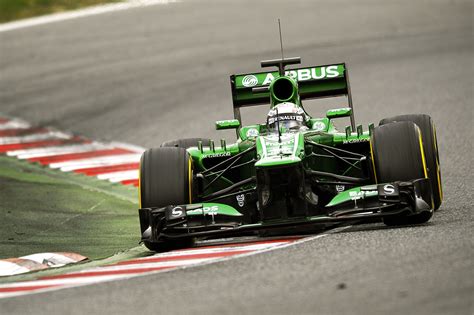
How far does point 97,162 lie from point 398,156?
8060mm

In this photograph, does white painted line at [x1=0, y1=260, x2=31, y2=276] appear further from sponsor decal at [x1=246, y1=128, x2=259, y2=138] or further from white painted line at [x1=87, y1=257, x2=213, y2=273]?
sponsor decal at [x1=246, y1=128, x2=259, y2=138]

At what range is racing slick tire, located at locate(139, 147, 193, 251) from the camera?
36.6 ft

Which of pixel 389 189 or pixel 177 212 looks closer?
pixel 389 189

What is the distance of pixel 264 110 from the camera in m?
21.6

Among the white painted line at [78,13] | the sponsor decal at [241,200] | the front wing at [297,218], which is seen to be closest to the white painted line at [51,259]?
the front wing at [297,218]

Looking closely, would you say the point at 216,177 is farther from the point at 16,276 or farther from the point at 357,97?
the point at 357,97

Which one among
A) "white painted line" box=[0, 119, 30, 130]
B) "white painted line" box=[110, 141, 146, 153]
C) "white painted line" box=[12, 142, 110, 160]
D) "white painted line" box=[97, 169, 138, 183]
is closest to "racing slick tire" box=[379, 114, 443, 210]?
"white painted line" box=[97, 169, 138, 183]

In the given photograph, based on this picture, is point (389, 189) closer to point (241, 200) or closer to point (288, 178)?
point (288, 178)

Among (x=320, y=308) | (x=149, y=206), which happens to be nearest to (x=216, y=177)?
(x=149, y=206)

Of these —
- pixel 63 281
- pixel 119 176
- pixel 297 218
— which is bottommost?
pixel 63 281

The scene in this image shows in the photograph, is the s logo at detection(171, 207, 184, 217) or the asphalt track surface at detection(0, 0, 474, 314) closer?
the asphalt track surface at detection(0, 0, 474, 314)

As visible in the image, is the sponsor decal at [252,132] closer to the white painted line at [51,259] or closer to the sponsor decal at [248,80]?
the sponsor decal at [248,80]

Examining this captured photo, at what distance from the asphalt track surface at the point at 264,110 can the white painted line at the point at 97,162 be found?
941mm

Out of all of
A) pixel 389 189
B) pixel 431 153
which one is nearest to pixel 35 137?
pixel 431 153
